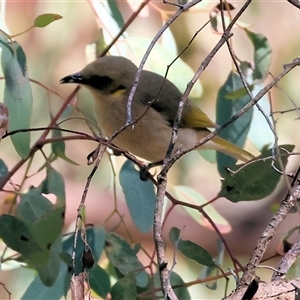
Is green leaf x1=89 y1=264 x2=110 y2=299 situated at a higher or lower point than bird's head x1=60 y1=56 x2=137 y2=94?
lower

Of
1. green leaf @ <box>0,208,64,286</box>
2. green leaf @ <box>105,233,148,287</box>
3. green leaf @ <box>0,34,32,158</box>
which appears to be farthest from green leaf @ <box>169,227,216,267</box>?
green leaf @ <box>0,34,32,158</box>

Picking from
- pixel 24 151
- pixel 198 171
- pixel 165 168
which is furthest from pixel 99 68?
pixel 198 171

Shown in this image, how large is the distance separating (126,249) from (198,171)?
2128 mm

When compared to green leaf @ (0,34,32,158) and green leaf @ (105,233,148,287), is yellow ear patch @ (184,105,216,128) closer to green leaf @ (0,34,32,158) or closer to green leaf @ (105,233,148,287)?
green leaf @ (105,233,148,287)

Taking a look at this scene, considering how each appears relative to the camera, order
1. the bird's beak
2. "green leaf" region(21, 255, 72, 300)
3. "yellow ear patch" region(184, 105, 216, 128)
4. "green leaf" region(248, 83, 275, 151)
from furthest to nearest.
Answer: "yellow ear patch" region(184, 105, 216, 128) → "green leaf" region(248, 83, 275, 151) → the bird's beak → "green leaf" region(21, 255, 72, 300)

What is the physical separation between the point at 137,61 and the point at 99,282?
0.75 metres

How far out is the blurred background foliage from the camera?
2.37 meters

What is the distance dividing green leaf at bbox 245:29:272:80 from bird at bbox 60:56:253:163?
0.20m

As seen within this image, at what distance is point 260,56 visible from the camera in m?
1.54

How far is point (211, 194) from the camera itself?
348cm

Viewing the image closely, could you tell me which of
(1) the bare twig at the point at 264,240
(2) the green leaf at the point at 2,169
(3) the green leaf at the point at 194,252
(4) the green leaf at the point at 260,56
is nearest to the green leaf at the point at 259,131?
(4) the green leaf at the point at 260,56

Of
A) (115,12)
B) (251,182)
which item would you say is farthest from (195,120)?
(251,182)

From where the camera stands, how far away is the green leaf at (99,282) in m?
1.30

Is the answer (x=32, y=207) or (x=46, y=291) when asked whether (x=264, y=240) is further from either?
(x=46, y=291)
